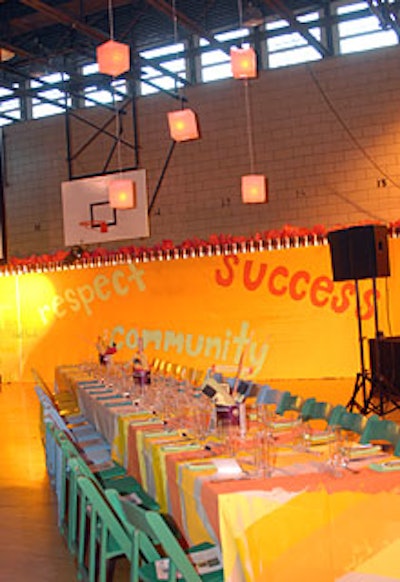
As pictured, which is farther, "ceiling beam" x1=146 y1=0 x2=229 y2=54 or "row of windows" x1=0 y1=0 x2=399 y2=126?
"row of windows" x1=0 y1=0 x2=399 y2=126

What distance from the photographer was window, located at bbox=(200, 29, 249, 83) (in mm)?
16203

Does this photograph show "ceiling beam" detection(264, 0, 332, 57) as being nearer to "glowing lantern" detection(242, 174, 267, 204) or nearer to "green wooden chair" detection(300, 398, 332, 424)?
"glowing lantern" detection(242, 174, 267, 204)

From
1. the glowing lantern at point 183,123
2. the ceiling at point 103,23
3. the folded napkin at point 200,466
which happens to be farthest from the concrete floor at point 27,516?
the ceiling at point 103,23

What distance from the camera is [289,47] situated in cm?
1591

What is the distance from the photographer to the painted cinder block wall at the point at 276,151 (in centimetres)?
1509

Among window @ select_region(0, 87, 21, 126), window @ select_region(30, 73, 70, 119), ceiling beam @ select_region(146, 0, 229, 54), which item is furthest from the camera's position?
window @ select_region(0, 87, 21, 126)

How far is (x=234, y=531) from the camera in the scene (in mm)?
2934

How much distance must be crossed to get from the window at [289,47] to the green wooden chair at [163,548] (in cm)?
1355

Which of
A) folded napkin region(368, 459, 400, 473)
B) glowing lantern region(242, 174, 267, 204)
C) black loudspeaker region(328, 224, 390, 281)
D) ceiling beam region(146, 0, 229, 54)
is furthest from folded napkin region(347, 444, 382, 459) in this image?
ceiling beam region(146, 0, 229, 54)

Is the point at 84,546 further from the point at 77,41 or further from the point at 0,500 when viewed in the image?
the point at 77,41

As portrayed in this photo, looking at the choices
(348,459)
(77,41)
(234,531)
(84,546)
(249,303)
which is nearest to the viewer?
(234,531)

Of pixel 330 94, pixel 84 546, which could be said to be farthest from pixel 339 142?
pixel 84 546

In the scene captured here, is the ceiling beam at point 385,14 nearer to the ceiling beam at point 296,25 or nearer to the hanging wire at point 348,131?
the ceiling beam at point 296,25

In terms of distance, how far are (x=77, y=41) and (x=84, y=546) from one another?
12401mm
